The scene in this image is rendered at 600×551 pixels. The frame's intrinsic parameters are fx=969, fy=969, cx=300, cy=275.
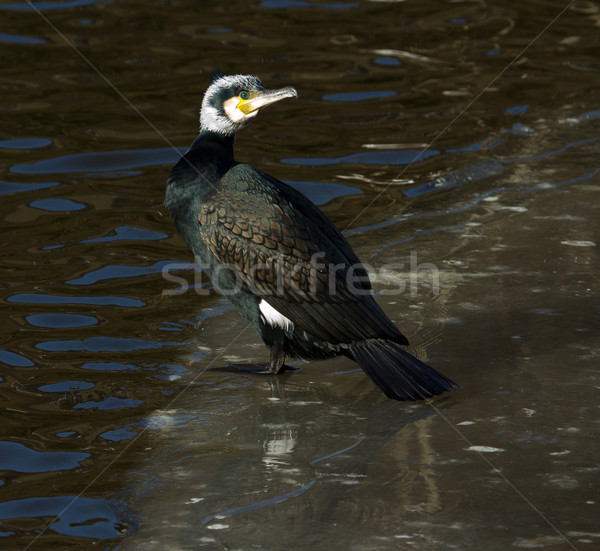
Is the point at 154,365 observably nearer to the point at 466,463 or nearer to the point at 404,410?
the point at 404,410

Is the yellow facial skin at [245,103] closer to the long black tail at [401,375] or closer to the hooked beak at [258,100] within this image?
the hooked beak at [258,100]

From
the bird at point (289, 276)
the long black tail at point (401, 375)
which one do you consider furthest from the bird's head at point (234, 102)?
the long black tail at point (401, 375)

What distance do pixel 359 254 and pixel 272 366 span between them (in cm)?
165

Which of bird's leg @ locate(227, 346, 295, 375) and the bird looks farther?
bird's leg @ locate(227, 346, 295, 375)

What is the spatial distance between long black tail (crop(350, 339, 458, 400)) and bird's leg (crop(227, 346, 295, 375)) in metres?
0.42

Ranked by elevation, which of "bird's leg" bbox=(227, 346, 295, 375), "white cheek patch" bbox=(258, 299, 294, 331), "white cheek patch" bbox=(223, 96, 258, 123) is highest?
"white cheek patch" bbox=(223, 96, 258, 123)

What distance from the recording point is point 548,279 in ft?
17.8

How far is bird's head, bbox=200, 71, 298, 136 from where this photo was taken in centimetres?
485

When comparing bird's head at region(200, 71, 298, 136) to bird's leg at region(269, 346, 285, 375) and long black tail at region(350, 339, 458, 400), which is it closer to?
bird's leg at region(269, 346, 285, 375)

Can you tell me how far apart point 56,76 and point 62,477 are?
632 centimetres

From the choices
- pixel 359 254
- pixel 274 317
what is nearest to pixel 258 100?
pixel 274 317

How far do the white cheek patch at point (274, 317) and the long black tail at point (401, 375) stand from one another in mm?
387

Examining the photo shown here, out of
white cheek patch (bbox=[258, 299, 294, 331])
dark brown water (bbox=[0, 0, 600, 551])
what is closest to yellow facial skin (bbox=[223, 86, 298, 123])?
white cheek patch (bbox=[258, 299, 294, 331])

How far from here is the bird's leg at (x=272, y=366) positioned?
14.9ft
